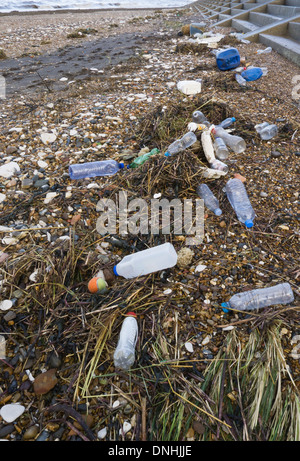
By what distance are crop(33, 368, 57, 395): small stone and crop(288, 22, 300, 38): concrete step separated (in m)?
7.64

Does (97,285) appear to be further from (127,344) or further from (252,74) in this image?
(252,74)

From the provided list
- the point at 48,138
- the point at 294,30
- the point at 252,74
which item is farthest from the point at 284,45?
the point at 48,138

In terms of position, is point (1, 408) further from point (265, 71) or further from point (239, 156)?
point (265, 71)

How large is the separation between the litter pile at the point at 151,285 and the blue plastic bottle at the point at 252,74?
64.1 inches

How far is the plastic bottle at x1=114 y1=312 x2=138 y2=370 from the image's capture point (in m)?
1.30

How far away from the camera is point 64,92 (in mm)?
4230

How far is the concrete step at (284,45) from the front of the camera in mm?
4969

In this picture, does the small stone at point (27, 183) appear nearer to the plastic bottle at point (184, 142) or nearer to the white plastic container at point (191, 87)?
the plastic bottle at point (184, 142)

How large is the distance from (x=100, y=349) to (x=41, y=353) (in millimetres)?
325

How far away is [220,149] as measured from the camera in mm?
2486

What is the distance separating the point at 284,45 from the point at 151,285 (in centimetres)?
640

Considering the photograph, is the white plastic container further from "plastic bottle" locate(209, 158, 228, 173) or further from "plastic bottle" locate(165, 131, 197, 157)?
"plastic bottle" locate(209, 158, 228, 173)

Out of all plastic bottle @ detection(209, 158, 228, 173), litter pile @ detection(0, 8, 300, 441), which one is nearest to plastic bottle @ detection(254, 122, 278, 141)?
litter pile @ detection(0, 8, 300, 441)

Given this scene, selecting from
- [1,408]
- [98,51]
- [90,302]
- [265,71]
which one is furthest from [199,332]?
[98,51]
